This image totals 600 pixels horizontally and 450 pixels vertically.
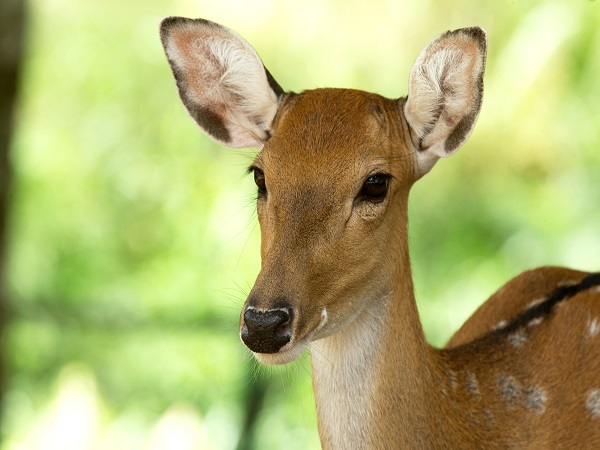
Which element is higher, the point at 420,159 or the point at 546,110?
the point at 546,110

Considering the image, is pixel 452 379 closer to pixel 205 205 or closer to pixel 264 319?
pixel 264 319

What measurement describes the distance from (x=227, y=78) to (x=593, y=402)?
1.63 meters

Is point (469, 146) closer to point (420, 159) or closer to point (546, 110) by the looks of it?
point (546, 110)

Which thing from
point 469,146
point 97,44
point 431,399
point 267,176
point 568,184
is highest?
point 97,44

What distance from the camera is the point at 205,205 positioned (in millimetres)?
8398

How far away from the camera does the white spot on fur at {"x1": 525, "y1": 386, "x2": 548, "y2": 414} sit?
12.2 feet

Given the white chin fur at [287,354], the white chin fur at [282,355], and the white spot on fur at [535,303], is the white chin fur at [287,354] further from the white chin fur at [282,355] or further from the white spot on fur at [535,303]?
the white spot on fur at [535,303]

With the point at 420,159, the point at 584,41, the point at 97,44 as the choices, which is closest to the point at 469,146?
the point at 584,41

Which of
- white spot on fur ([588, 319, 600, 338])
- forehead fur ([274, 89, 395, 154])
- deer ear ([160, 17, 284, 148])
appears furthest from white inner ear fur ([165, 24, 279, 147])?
white spot on fur ([588, 319, 600, 338])

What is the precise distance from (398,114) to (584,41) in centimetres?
530

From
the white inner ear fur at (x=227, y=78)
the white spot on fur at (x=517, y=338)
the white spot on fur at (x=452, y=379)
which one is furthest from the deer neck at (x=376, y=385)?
the white inner ear fur at (x=227, y=78)

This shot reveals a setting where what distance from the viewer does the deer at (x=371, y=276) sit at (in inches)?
129

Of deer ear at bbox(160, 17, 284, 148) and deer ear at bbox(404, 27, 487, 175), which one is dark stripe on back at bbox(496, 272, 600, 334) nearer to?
deer ear at bbox(404, 27, 487, 175)

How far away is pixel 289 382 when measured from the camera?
7.37m
